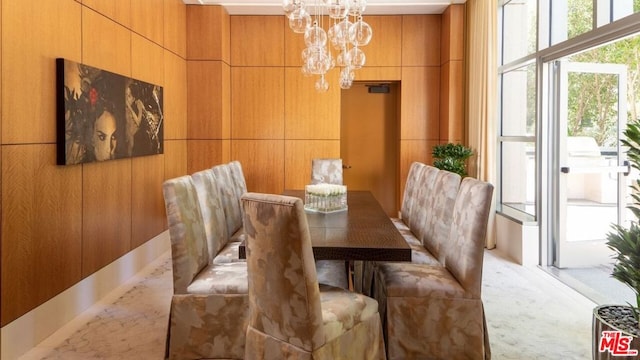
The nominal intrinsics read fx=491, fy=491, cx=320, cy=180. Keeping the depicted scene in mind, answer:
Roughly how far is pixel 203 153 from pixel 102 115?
2662 mm

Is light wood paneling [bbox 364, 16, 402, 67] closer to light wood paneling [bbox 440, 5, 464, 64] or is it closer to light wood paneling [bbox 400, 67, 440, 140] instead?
light wood paneling [bbox 400, 67, 440, 140]

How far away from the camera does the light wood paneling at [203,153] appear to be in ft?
21.9

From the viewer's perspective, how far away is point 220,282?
9.41ft

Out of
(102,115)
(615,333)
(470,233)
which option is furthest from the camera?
(102,115)

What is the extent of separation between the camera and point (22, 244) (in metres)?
3.08

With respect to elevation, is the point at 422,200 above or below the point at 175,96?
below

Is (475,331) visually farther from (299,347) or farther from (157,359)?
(157,359)

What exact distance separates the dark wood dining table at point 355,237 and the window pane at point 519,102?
260 cm

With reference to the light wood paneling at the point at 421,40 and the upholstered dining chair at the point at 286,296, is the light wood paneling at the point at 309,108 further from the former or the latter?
the upholstered dining chair at the point at 286,296

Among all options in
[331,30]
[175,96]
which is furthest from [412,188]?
[175,96]

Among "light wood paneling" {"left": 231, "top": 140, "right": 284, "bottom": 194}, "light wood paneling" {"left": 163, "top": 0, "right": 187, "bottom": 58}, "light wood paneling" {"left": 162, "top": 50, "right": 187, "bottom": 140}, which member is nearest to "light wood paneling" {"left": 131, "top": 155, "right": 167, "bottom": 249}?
"light wood paneling" {"left": 162, "top": 50, "right": 187, "bottom": 140}

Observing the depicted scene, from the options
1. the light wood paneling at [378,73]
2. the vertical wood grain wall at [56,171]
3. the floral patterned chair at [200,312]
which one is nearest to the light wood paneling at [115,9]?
the vertical wood grain wall at [56,171]

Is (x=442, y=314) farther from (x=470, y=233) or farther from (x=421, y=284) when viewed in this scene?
(x=470, y=233)

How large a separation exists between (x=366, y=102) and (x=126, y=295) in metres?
4.51
